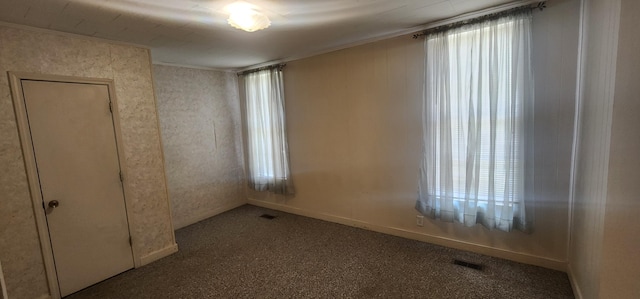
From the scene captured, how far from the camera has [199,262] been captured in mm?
2945

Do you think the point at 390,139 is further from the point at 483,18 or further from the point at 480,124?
the point at 483,18

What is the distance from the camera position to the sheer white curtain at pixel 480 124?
2344 mm

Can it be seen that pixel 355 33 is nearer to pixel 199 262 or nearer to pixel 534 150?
pixel 534 150

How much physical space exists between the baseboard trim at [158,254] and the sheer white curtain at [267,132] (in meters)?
1.62

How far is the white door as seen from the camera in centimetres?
233

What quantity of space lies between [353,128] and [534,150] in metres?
1.91

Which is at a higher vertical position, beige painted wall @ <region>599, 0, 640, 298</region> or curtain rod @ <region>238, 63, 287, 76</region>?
curtain rod @ <region>238, 63, 287, 76</region>

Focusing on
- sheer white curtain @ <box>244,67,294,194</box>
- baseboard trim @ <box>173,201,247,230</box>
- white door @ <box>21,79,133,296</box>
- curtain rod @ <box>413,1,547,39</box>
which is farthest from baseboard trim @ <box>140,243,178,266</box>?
curtain rod @ <box>413,1,547,39</box>

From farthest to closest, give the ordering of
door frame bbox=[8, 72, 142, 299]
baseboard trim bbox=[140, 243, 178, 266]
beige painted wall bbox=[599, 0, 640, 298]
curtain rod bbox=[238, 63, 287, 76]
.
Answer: curtain rod bbox=[238, 63, 287, 76] → baseboard trim bbox=[140, 243, 178, 266] → door frame bbox=[8, 72, 142, 299] → beige painted wall bbox=[599, 0, 640, 298]

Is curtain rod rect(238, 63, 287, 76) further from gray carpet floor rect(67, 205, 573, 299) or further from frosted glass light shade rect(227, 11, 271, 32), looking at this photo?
gray carpet floor rect(67, 205, 573, 299)

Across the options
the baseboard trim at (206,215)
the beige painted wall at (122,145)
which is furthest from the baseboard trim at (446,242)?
the beige painted wall at (122,145)

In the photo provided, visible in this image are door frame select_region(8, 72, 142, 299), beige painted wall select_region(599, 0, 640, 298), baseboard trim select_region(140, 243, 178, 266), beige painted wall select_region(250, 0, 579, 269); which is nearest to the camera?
beige painted wall select_region(599, 0, 640, 298)

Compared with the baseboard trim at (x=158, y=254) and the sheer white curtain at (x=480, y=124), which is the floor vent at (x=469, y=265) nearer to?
the sheer white curtain at (x=480, y=124)

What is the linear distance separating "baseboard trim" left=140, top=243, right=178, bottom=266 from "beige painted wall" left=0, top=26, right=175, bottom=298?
0.03ft
